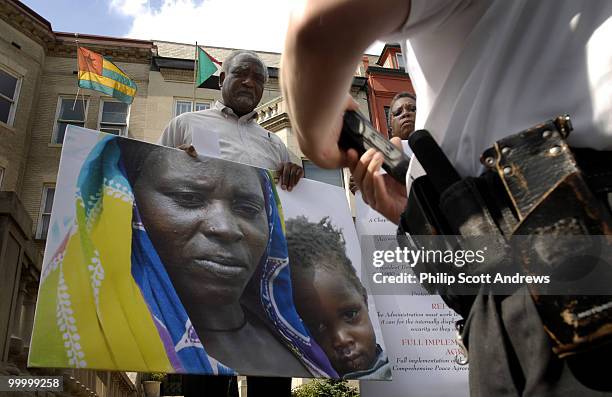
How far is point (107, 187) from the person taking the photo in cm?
257

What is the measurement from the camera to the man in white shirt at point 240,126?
333cm

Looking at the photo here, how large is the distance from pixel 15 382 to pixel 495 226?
300cm

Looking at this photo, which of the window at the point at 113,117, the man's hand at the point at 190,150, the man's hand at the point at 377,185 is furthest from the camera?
the window at the point at 113,117

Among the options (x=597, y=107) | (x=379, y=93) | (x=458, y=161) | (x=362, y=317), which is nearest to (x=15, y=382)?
(x=362, y=317)

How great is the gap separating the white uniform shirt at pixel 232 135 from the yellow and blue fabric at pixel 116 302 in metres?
0.68

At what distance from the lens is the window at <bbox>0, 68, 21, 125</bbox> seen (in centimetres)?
1444

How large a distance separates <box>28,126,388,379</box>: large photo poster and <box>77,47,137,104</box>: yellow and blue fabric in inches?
458

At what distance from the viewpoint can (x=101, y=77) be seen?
1328 centimetres

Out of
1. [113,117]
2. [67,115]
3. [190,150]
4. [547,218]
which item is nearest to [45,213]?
[67,115]

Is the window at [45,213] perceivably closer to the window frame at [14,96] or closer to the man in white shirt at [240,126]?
the window frame at [14,96]

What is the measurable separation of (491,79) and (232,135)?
2758 mm

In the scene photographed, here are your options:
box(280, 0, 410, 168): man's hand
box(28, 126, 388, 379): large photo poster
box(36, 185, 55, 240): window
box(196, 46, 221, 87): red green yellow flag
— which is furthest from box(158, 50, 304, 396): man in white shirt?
box(36, 185, 55, 240): window

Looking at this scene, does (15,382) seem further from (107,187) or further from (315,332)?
(315,332)

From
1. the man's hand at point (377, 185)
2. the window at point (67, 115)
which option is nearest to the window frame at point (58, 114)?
the window at point (67, 115)
